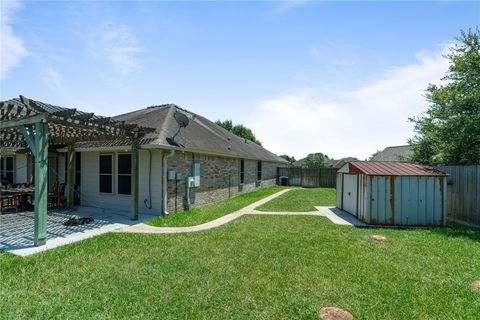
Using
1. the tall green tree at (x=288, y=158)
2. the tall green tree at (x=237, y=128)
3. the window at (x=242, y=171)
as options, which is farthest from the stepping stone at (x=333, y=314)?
the tall green tree at (x=288, y=158)

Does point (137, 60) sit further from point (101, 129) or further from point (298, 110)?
point (298, 110)

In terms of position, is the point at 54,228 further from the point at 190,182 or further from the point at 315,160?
the point at 315,160

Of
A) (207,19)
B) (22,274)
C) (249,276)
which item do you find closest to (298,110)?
(207,19)

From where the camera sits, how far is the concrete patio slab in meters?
8.86

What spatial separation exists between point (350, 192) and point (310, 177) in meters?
14.9

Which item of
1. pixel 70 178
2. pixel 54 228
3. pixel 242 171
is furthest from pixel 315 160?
pixel 54 228

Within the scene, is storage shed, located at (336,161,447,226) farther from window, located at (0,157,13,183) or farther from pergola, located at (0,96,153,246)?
window, located at (0,157,13,183)

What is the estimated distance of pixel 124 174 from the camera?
10.5 meters

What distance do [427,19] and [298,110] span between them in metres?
7.44

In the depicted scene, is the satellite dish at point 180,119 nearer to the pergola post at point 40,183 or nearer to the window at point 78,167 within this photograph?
the window at point 78,167

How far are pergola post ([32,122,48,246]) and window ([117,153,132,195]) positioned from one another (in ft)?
13.9

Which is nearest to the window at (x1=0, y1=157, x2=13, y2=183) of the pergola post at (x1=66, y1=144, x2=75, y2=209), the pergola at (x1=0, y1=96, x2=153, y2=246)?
the pergola post at (x1=66, y1=144, x2=75, y2=209)

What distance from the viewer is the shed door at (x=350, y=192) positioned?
9953 millimetres

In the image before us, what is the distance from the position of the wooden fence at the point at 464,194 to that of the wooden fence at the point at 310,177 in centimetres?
1463
